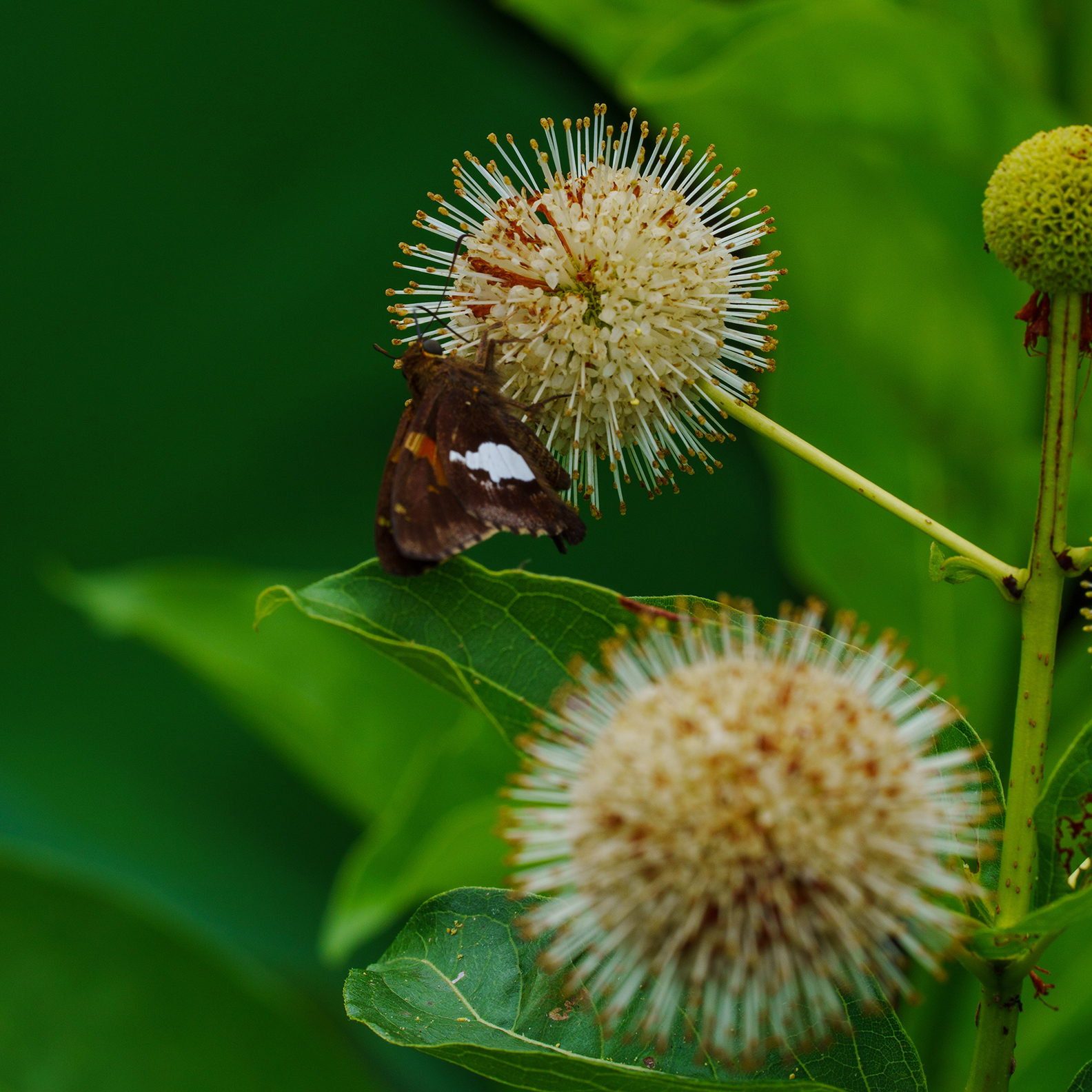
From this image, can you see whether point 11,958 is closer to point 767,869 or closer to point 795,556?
point 795,556

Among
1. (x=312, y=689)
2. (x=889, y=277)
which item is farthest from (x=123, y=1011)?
(x=889, y=277)

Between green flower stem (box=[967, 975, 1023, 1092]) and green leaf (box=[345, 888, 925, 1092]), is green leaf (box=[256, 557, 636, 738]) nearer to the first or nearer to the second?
green leaf (box=[345, 888, 925, 1092])

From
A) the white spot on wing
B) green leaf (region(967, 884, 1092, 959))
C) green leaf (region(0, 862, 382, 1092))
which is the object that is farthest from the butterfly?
green leaf (region(0, 862, 382, 1092))

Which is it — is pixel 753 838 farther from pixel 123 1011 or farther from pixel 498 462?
pixel 123 1011

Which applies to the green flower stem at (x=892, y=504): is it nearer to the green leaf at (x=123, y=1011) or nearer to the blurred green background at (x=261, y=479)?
the blurred green background at (x=261, y=479)

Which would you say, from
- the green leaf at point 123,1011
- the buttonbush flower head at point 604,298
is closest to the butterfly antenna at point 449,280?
the buttonbush flower head at point 604,298

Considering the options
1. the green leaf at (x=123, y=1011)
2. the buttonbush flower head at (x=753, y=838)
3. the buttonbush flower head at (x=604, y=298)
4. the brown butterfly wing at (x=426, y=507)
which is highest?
the buttonbush flower head at (x=604, y=298)

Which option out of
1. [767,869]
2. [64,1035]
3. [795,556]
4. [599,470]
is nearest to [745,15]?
[599,470]
